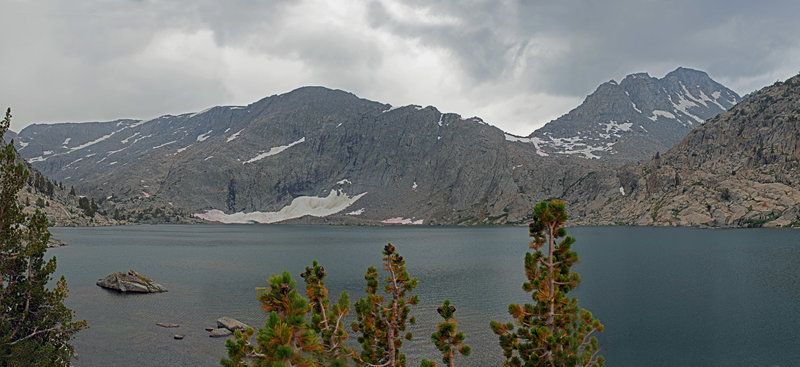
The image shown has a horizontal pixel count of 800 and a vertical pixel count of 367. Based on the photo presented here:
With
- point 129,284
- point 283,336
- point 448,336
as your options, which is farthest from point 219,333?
point 283,336

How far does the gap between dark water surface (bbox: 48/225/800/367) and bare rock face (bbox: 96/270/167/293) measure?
6.64ft

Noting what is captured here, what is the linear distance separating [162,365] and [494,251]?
107777 mm

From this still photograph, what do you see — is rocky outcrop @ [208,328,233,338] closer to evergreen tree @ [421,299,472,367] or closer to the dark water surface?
the dark water surface

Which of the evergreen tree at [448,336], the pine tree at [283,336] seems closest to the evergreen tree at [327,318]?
the pine tree at [283,336]

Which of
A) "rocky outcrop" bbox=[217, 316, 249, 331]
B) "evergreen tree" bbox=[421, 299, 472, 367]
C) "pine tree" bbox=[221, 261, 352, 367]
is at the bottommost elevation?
"rocky outcrop" bbox=[217, 316, 249, 331]

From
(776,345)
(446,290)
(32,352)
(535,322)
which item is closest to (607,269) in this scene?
(446,290)

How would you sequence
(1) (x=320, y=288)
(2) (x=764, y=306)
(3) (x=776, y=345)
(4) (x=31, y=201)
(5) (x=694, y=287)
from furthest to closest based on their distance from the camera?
(4) (x=31, y=201)
(5) (x=694, y=287)
(2) (x=764, y=306)
(3) (x=776, y=345)
(1) (x=320, y=288)

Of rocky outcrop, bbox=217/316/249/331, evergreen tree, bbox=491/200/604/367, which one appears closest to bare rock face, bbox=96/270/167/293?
rocky outcrop, bbox=217/316/249/331

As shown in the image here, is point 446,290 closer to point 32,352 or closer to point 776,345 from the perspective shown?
point 776,345

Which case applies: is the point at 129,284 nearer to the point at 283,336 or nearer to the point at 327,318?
the point at 327,318

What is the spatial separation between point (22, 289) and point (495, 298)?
55993 mm

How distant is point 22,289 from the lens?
27094 millimetres

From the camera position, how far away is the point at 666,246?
422 feet

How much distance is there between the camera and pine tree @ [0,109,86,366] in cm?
2462
